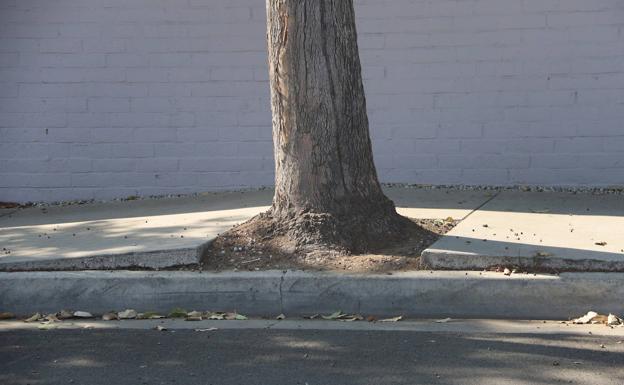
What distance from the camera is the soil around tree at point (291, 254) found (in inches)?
288

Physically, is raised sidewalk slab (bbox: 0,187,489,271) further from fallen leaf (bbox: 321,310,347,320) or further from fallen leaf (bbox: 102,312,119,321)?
fallen leaf (bbox: 321,310,347,320)

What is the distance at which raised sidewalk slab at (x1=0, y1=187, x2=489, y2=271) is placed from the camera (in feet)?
24.8

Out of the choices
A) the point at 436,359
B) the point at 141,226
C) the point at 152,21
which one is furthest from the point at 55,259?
the point at 152,21

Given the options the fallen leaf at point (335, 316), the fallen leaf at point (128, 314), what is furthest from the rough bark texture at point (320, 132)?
the fallen leaf at point (128, 314)

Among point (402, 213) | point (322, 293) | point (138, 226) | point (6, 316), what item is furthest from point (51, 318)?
point (402, 213)

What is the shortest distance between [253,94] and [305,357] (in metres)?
5.53

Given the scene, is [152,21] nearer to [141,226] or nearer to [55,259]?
[141,226]

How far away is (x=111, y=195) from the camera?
439 inches

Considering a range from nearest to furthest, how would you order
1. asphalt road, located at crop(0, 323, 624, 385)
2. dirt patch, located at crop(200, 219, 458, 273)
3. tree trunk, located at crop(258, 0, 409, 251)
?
asphalt road, located at crop(0, 323, 624, 385) < dirt patch, located at crop(200, 219, 458, 273) < tree trunk, located at crop(258, 0, 409, 251)

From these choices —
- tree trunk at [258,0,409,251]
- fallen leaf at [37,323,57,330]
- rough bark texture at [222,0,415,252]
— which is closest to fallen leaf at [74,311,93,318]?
fallen leaf at [37,323,57,330]

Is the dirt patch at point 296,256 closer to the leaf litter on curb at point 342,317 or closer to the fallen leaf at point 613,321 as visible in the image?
the leaf litter on curb at point 342,317

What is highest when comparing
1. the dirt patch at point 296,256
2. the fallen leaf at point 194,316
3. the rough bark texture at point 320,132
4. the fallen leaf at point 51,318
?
the rough bark texture at point 320,132

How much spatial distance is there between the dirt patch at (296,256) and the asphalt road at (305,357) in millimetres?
887

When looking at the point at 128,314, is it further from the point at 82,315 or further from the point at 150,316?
the point at 82,315
